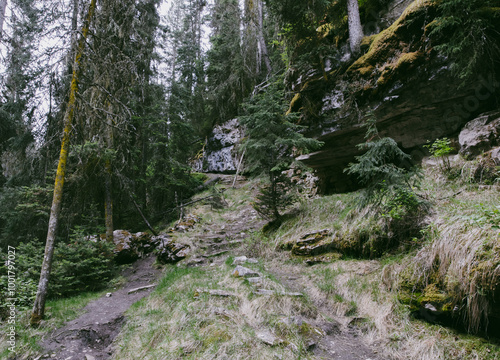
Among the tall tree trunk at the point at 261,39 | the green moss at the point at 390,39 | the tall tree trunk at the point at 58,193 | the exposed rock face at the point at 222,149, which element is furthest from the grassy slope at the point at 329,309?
the tall tree trunk at the point at 261,39

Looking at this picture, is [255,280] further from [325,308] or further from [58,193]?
[58,193]

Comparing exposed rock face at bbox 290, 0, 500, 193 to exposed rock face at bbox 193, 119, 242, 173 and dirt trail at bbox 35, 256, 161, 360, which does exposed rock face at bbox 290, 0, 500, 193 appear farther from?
exposed rock face at bbox 193, 119, 242, 173

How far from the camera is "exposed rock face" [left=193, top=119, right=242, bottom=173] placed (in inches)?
690

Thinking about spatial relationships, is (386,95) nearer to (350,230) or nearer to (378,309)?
(350,230)

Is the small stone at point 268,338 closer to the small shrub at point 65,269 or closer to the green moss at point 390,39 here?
the small shrub at point 65,269

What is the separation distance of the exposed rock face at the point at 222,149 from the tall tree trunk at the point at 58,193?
40.0 feet

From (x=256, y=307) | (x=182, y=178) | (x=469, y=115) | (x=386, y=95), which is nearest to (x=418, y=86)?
(x=386, y=95)

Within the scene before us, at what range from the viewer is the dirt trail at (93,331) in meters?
3.72


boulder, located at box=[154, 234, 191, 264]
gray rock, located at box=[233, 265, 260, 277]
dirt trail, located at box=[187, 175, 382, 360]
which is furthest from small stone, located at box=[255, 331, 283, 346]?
boulder, located at box=[154, 234, 191, 264]

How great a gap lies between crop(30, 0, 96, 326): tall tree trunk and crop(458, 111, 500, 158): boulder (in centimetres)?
878

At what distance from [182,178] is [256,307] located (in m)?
11.0

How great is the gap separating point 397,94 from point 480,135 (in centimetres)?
193

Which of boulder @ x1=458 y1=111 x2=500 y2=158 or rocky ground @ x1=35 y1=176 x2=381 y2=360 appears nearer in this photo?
rocky ground @ x1=35 y1=176 x2=381 y2=360

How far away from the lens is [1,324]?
447 cm
